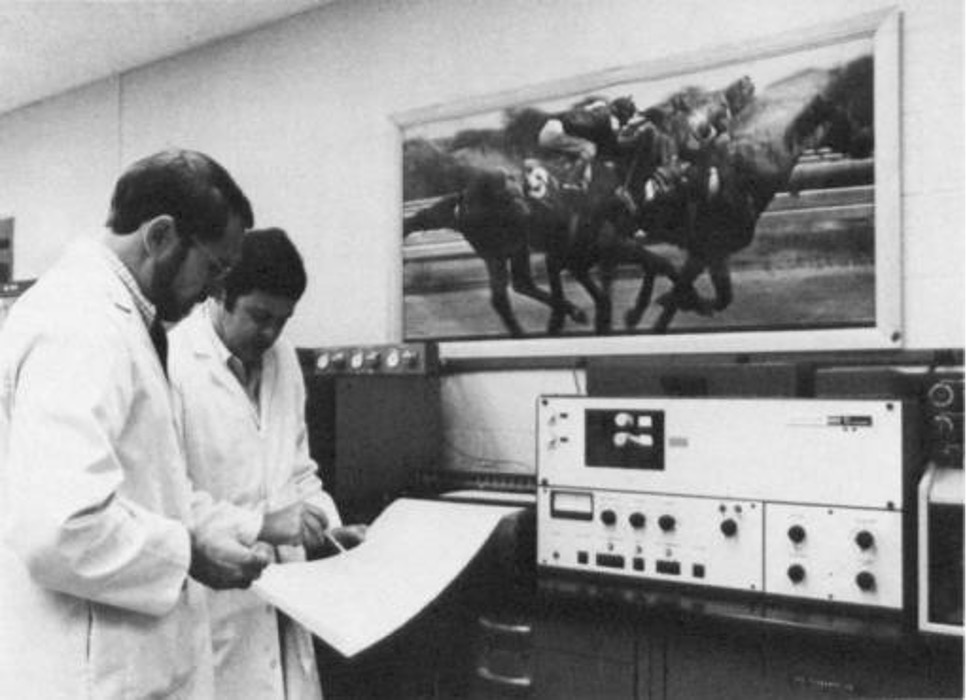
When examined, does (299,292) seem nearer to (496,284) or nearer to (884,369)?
(496,284)

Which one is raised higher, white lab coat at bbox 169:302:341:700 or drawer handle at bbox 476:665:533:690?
white lab coat at bbox 169:302:341:700

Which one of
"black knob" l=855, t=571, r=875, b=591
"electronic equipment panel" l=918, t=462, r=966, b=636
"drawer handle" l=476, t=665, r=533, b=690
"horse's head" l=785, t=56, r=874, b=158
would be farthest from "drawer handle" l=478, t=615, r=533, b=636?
"horse's head" l=785, t=56, r=874, b=158

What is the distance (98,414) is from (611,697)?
4.08ft

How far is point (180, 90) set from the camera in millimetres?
3936

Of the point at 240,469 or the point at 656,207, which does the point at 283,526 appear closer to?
the point at 240,469

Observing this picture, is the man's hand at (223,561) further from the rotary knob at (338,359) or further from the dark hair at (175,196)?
the rotary knob at (338,359)

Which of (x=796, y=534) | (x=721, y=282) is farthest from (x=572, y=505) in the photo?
(x=721, y=282)

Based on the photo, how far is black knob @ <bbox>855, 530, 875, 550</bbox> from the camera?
169 centimetres

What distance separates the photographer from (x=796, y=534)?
177 cm

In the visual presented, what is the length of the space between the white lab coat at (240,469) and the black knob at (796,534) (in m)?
0.99

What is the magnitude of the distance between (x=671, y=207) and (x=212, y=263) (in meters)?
1.47

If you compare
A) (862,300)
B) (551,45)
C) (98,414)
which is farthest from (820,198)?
(98,414)

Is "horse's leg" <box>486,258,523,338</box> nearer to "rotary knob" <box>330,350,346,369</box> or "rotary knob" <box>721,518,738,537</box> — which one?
"rotary knob" <box>330,350,346,369</box>

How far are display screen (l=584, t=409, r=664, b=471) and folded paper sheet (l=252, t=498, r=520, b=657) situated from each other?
0.26 metres
